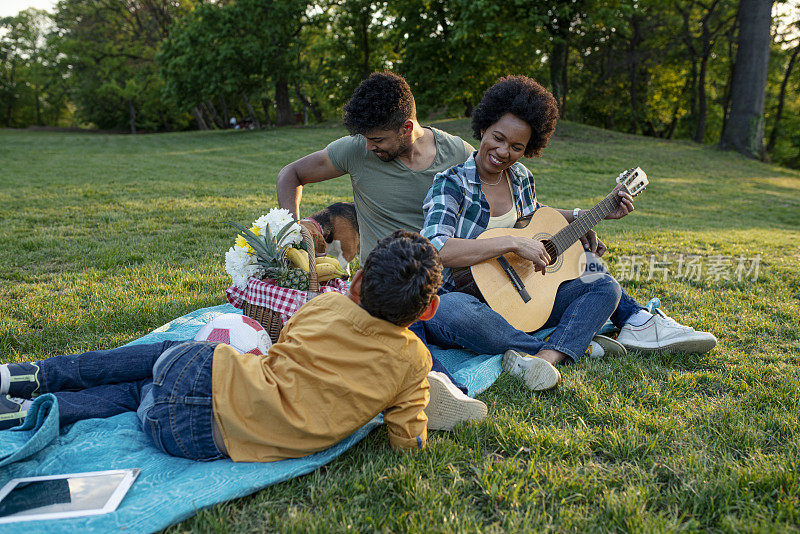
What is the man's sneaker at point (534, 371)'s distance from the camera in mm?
2900

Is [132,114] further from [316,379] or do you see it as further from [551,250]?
[316,379]

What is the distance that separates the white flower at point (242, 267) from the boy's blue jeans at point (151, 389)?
33.5 inches

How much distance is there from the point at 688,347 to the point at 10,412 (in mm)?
3765

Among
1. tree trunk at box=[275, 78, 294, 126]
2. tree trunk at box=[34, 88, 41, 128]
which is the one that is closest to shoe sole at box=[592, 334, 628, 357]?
tree trunk at box=[275, 78, 294, 126]

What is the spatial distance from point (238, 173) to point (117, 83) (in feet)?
85.3

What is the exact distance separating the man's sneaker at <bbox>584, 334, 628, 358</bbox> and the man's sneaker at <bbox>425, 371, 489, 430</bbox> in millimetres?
1181

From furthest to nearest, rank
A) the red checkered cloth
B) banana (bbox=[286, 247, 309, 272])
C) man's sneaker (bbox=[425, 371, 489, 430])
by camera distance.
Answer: banana (bbox=[286, 247, 309, 272])
the red checkered cloth
man's sneaker (bbox=[425, 371, 489, 430])

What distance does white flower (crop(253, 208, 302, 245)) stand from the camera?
347cm

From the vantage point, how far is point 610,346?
3.47 meters

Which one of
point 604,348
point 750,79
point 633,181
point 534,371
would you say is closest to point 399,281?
point 534,371

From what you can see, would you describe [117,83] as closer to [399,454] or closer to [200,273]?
[200,273]

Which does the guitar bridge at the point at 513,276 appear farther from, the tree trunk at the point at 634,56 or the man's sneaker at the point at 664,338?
the tree trunk at the point at 634,56

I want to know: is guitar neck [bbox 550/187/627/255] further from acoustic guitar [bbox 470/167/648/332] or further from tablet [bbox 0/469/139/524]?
tablet [bbox 0/469/139/524]

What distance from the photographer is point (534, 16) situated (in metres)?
19.0
